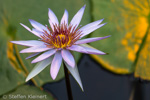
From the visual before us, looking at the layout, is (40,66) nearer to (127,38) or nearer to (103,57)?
(103,57)

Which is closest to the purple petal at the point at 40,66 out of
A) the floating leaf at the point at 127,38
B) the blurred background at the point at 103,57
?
the blurred background at the point at 103,57

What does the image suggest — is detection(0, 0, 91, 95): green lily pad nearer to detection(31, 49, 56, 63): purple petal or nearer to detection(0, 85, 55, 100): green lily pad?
detection(0, 85, 55, 100): green lily pad

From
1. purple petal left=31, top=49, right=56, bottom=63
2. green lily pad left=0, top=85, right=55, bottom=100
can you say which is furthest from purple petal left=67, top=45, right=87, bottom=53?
green lily pad left=0, top=85, right=55, bottom=100

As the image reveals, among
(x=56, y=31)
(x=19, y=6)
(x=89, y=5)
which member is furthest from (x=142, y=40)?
(x=19, y=6)

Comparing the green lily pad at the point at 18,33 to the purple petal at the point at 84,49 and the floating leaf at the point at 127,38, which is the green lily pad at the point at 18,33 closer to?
the floating leaf at the point at 127,38

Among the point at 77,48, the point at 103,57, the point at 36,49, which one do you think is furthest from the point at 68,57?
the point at 103,57
